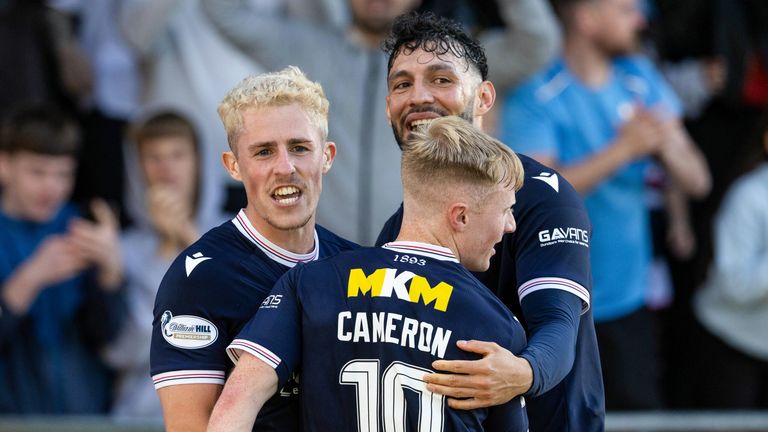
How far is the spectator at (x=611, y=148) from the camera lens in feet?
23.9

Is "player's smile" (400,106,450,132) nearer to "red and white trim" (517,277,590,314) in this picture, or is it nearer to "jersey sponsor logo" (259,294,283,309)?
"red and white trim" (517,277,590,314)

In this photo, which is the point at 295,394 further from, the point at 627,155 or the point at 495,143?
A: the point at 627,155

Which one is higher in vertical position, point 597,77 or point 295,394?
point 597,77

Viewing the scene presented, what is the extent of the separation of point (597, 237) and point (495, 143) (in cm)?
375

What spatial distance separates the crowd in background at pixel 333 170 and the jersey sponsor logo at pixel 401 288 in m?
3.30

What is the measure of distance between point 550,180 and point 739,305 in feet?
12.9

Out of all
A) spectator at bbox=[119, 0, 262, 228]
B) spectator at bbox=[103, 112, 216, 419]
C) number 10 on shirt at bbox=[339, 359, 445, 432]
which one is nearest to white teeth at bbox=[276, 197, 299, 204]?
number 10 on shirt at bbox=[339, 359, 445, 432]

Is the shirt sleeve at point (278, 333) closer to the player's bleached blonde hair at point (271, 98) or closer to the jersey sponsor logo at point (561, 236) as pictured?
the player's bleached blonde hair at point (271, 98)

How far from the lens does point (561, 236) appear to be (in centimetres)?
406

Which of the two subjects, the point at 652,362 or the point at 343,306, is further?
the point at 652,362

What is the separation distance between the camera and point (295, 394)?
386 cm

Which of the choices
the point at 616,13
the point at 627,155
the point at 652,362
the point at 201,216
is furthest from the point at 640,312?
the point at 201,216

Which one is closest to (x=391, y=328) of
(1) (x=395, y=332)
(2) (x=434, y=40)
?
(1) (x=395, y=332)

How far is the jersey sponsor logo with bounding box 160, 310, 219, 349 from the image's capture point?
12.7ft
